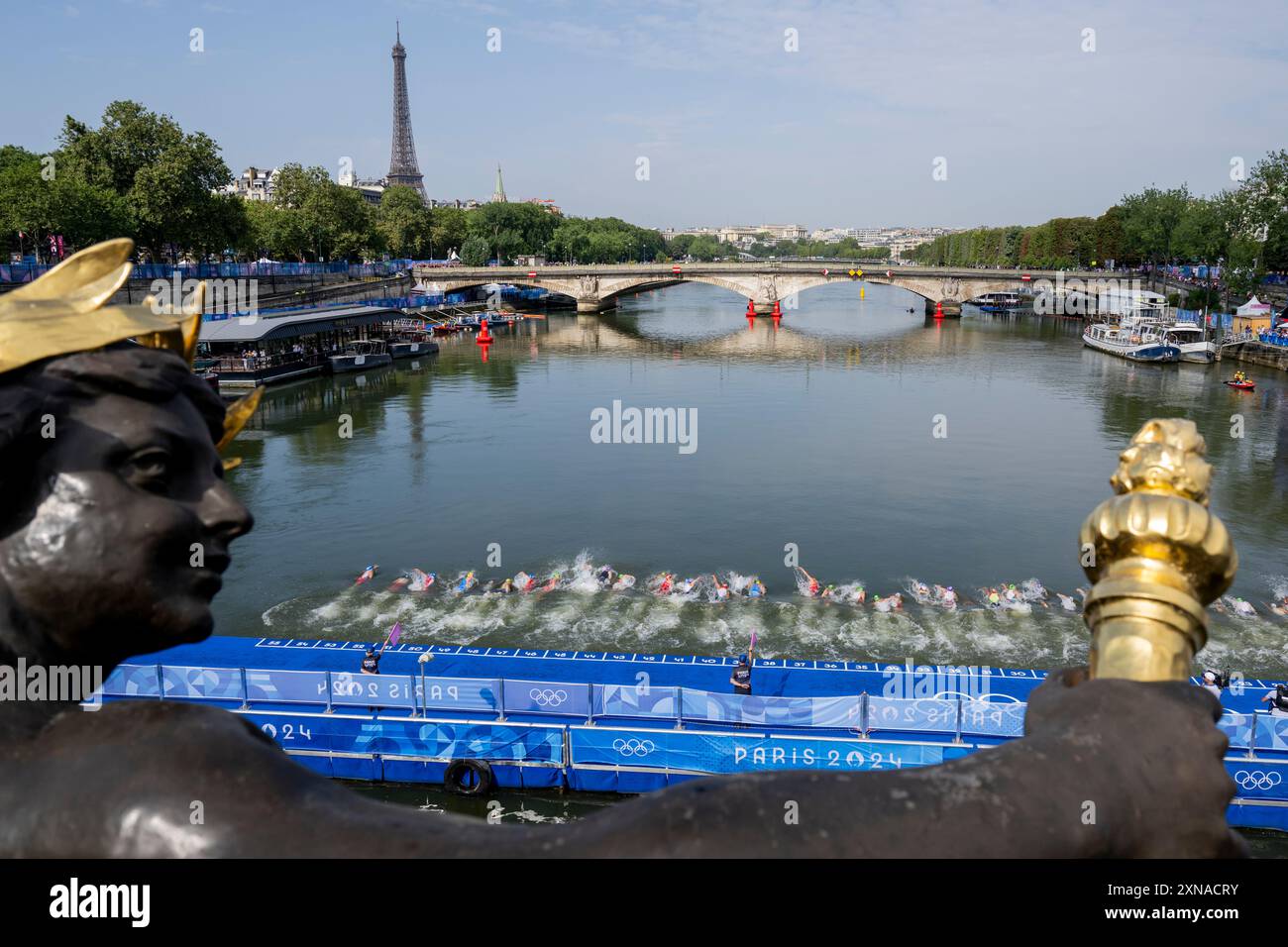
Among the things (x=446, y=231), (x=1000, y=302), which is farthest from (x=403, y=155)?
(x=1000, y=302)

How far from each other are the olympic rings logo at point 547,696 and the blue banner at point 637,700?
61 cm

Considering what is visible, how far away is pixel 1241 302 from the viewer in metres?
81.5

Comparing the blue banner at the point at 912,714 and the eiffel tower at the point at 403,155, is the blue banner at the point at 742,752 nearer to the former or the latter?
the blue banner at the point at 912,714

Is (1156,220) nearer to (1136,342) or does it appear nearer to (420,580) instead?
(1136,342)

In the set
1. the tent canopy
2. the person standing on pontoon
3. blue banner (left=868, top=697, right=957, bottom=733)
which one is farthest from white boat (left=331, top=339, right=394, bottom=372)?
the tent canopy

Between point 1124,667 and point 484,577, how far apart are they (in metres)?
24.3

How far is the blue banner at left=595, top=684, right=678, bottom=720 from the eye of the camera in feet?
52.4

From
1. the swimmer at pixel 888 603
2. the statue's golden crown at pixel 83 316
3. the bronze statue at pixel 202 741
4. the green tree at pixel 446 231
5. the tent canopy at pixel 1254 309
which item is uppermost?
the green tree at pixel 446 231

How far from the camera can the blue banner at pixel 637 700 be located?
1598 cm

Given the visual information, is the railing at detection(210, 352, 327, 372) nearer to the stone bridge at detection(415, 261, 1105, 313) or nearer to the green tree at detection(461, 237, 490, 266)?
the stone bridge at detection(415, 261, 1105, 313)

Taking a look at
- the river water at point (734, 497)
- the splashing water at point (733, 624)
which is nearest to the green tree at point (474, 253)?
the river water at point (734, 497)

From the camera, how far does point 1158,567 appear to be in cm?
269
